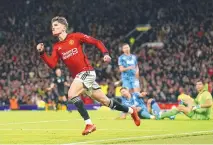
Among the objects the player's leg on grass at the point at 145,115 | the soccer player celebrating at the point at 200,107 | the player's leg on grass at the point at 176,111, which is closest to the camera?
the player's leg on grass at the point at 176,111

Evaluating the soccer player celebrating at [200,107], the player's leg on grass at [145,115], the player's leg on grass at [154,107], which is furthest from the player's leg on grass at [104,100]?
the player's leg on grass at [154,107]

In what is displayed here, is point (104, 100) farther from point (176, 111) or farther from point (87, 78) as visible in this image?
point (176, 111)

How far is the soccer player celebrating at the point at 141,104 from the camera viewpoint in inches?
735

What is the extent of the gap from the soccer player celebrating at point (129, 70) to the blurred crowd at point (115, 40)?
11.5 m

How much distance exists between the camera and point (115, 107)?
43.7 ft

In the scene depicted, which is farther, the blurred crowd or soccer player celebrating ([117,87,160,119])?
the blurred crowd

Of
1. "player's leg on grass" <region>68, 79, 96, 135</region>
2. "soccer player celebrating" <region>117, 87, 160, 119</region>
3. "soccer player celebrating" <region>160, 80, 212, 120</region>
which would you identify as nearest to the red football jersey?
"player's leg on grass" <region>68, 79, 96, 135</region>

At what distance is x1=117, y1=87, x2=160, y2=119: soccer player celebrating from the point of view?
61.3ft

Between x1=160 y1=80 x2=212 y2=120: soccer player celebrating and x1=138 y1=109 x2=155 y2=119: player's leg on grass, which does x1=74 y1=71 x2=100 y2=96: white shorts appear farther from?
x1=138 y1=109 x2=155 y2=119: player's leg on grass

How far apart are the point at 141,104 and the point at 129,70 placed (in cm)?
150

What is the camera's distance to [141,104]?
746 inches

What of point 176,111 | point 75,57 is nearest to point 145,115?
point 176,111

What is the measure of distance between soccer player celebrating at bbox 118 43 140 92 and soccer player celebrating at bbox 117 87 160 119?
2.19 ft

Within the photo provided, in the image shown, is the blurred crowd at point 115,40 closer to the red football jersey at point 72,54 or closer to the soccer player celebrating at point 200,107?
the soccer player celebrating at point 200,107
